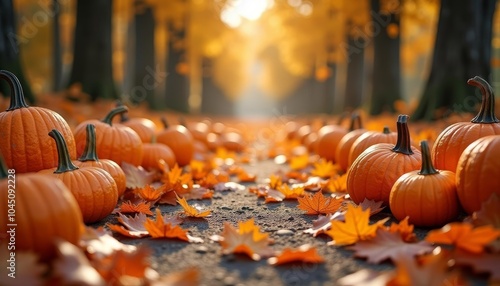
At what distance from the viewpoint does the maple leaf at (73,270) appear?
1.75 m

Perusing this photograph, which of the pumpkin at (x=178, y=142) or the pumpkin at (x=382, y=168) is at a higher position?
the pumpkin at (x=382, y=168)

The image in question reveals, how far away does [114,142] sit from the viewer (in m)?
4.40

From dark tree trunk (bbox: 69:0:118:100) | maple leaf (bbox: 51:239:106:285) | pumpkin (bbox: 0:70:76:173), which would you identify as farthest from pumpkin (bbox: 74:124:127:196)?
dark tree trunk (bbox: 69:0:118:100)

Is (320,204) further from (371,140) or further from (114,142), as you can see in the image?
(114,142)

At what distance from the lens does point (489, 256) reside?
2.09m

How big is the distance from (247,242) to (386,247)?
2.34 feet

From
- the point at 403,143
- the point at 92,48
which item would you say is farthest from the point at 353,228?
the point at 92,48

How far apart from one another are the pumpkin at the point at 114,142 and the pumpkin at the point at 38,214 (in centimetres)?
214

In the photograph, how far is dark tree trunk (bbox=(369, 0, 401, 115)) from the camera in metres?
12.5

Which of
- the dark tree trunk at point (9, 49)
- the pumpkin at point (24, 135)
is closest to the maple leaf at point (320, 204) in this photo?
the pumpkin at point (24, 135)

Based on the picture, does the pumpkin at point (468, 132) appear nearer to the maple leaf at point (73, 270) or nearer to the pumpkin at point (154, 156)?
the maple leaf at point (73, 270)

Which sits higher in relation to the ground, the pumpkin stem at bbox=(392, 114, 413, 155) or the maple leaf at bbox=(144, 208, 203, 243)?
the pumpkin stem at bbox=(392, 114, 413, 155)

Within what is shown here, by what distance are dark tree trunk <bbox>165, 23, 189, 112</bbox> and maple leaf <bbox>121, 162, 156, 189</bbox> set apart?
13.5 metres

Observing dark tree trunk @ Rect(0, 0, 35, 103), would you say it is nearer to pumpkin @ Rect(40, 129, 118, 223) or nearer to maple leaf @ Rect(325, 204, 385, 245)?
pumpkin @ Rect(40, 129, 118, 223)
